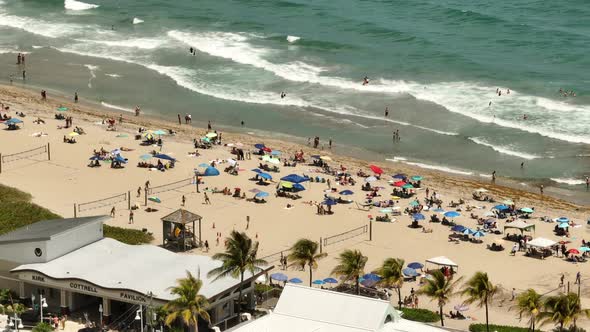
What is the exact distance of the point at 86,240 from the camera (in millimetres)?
50781

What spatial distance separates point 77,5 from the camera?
128 m

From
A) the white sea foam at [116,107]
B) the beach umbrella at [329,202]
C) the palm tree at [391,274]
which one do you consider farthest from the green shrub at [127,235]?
the white sea foam at [116,107]

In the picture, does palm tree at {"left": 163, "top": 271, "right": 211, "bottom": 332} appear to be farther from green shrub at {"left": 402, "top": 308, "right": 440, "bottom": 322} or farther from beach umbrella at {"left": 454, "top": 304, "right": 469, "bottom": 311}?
beach umbrella at {"left": 454, "top": 304, "right": 469, "bottom": 311}

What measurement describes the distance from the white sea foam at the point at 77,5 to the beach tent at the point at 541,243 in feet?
267

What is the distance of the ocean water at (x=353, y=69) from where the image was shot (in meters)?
84.4

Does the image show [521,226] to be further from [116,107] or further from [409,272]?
[116,107]

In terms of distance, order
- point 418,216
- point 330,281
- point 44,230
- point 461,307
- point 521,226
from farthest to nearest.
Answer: point 418,216, point 521,226, point 330,281, point 44,230, point 461,307

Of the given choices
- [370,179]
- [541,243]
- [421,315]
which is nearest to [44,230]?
[421,315]

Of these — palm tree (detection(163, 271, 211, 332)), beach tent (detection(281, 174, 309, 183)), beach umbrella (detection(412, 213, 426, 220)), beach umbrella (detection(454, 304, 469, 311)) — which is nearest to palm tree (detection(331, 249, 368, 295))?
beach umbrella (detection(454, 304, 469, 311))

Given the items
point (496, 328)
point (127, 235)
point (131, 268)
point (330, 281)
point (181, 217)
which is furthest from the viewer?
point (127, 235)

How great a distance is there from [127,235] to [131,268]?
9.60 metres

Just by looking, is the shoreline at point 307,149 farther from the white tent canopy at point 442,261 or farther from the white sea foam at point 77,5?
the white sea foam at point 77,5

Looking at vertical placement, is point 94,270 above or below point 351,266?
below

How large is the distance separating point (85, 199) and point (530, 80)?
49.6 m
